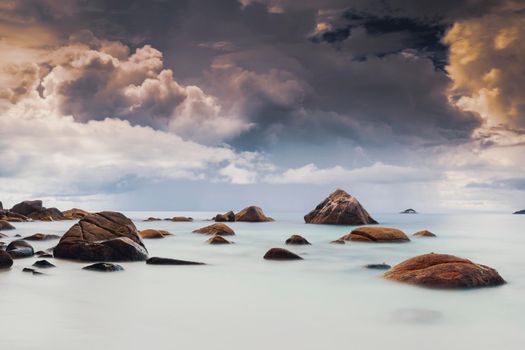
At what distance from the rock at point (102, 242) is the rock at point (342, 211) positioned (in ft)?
113

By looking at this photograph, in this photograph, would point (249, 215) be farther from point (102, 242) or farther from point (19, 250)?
point (102, 242)

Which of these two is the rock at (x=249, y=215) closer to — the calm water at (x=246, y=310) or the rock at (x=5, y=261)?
the calm water at (x=246, y=310)

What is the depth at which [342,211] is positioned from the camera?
52.5 m

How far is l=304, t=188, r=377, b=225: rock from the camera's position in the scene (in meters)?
52.6

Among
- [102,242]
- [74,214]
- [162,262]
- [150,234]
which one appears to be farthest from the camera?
[74,214]

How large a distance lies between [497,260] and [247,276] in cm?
1515

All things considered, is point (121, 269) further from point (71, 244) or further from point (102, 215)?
point (102, 215)

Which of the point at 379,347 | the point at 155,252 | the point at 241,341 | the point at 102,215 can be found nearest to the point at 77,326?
the point at 241,341

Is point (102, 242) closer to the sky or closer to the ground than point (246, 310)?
closer to the sky

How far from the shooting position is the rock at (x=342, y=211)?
52594 millimetres

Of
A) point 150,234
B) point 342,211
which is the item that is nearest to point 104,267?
point 150,234

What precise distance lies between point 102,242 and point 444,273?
12616 millimetres

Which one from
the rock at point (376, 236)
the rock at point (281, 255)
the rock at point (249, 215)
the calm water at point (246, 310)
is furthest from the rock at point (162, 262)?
the rock at point (249, 215)

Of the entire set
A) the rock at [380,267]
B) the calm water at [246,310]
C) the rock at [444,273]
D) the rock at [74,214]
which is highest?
the rock at [74,214]
